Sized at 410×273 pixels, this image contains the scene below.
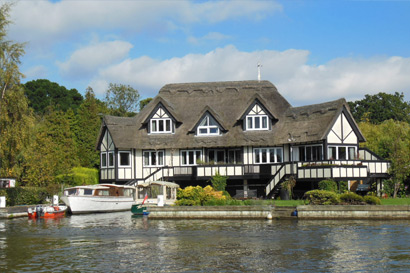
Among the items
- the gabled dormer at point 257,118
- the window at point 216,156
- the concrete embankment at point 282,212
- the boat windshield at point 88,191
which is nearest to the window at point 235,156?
the window at point 216,156

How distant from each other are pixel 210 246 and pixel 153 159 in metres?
31.7

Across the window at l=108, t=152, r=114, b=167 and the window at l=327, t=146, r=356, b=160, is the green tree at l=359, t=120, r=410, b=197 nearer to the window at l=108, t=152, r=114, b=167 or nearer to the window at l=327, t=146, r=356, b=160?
the window at l=327, t=146, r=356, b=160

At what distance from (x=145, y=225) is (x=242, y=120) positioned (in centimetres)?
2241

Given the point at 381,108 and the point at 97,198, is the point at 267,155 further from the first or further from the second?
the point at 381,108

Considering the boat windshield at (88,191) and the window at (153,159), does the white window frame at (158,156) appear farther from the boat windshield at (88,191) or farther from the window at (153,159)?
the boat windshield at (88,191)

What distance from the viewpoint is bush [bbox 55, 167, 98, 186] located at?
56.0 meters

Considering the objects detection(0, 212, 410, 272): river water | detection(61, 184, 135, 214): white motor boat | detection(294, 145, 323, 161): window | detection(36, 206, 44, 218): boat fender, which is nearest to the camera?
detection(0, 212, 410, 272): river water

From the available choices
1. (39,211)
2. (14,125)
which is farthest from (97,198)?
(14,125)

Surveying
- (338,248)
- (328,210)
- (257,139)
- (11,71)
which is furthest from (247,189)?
(338,248)

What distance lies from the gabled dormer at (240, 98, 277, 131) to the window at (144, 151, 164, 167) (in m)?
8.72

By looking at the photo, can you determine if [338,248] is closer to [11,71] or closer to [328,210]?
[328,210]

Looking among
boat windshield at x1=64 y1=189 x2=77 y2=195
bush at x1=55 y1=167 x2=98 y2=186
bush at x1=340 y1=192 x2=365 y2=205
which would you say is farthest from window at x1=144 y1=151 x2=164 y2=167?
bush at x1=340 y1=192 x2=365 y2=205

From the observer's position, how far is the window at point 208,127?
183 ft

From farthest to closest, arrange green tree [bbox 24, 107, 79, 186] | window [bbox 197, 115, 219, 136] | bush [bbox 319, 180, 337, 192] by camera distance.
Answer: window [bbox 197, 115, 219, 136] → green tree [bbox 24, 107, 79, 186] → bush [bbox 319, 180, 337, 192]
